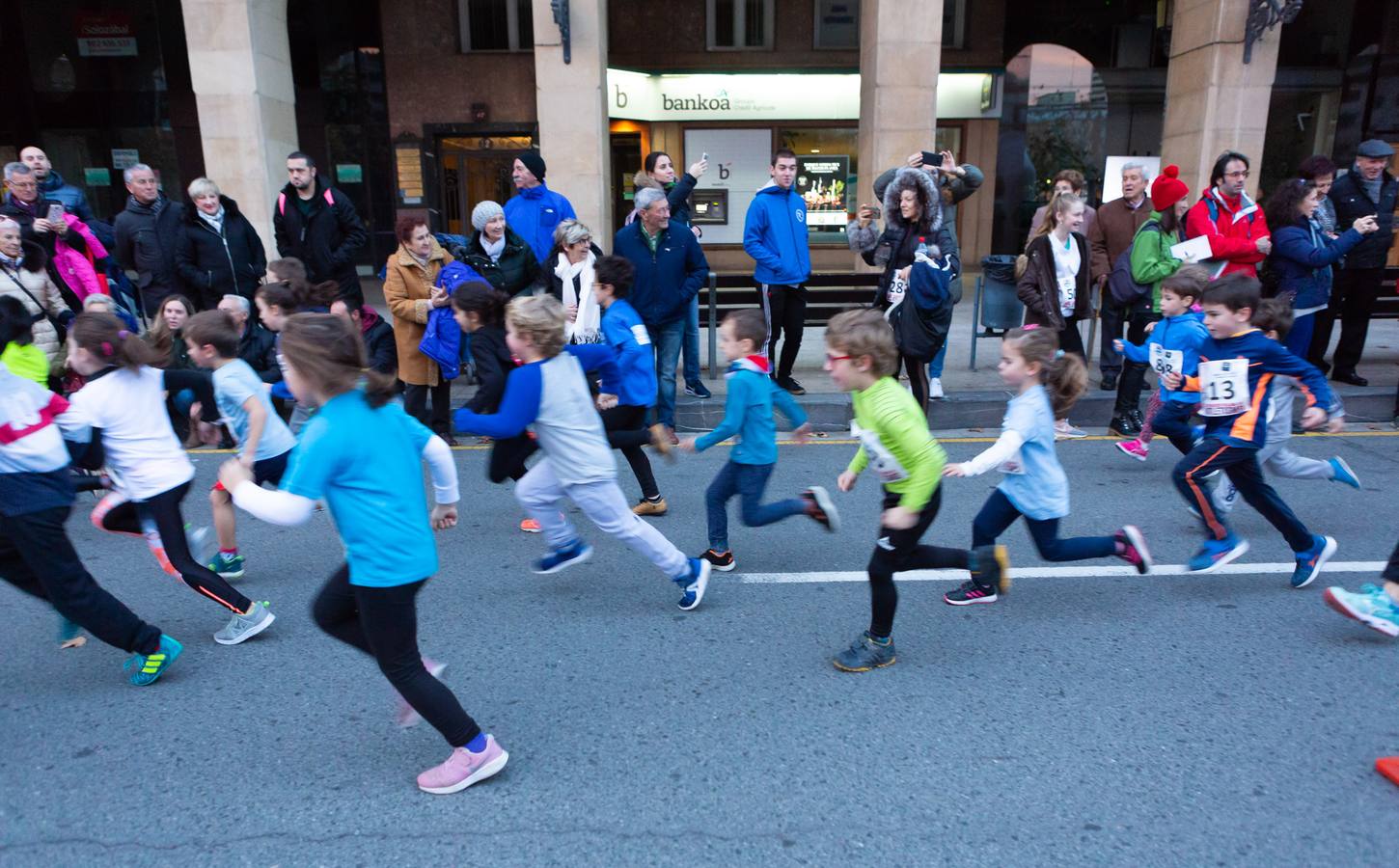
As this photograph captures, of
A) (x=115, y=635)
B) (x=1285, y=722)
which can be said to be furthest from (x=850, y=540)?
(x=115, y=635)

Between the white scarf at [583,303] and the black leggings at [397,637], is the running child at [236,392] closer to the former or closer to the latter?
the black leggings at [397,637]

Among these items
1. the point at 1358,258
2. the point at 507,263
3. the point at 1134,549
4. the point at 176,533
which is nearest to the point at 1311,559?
the point at 1134,549

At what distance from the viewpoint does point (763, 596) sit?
4.79 meters

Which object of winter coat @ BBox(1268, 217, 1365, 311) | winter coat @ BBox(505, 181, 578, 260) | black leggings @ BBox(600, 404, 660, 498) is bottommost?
black leggings @ BBox(600, 404, 660, 498)

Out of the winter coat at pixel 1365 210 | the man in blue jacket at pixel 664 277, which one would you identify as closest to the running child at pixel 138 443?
the man in blue jacket at pixel 664 277

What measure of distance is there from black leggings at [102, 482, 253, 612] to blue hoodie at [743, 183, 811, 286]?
18.3ft

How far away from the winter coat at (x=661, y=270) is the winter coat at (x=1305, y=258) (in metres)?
4.91

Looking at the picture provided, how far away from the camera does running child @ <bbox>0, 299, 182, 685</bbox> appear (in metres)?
3.63

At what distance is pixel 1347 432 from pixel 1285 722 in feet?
17.7

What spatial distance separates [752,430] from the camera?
473 cm

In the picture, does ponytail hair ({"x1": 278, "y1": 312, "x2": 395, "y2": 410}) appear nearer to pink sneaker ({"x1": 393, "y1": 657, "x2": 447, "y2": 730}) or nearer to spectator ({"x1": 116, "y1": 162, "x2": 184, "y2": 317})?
pink sneaker ({"x1": 393, "y1": 657, "x2": 447, "y2": 730})

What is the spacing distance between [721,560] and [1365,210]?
6.98 m

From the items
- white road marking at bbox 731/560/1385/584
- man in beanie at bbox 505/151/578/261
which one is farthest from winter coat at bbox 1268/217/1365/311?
man in beanie at bbox 505/151/578/261

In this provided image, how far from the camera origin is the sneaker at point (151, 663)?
394cm
